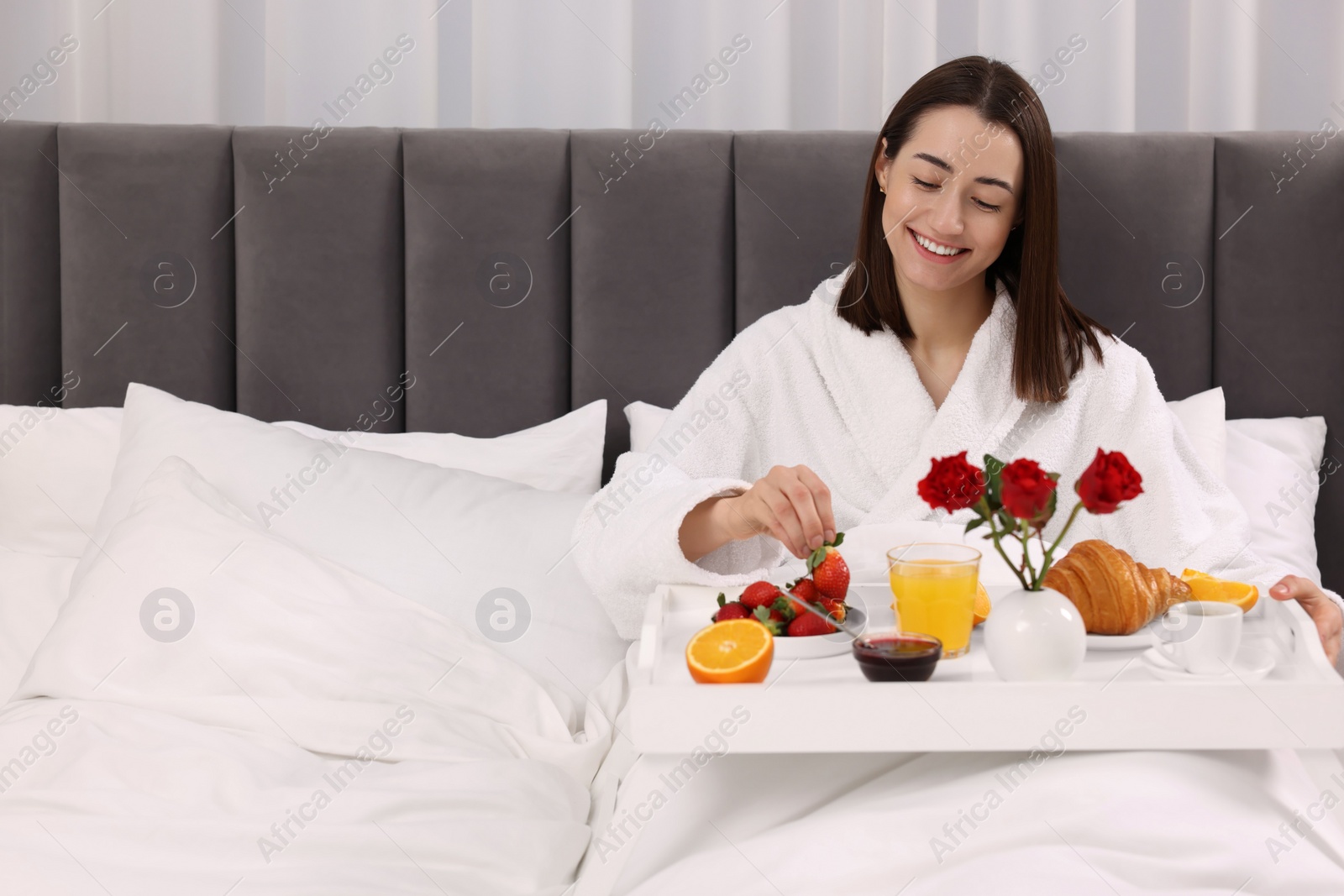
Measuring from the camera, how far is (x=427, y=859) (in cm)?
93

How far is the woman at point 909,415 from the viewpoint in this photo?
1.11m

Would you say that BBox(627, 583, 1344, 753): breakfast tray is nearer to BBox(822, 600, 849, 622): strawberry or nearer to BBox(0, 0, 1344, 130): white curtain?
BBox(822, 600, 849, 622): strawberry

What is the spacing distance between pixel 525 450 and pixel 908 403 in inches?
22.8

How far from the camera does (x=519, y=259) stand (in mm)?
1726

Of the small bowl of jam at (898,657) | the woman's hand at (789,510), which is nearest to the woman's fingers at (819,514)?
the woman's hand at (789,510)

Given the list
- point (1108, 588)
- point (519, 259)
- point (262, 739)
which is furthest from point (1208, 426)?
point (262, 739)

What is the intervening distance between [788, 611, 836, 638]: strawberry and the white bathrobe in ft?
1.02

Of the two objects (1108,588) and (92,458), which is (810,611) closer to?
(1108,588)

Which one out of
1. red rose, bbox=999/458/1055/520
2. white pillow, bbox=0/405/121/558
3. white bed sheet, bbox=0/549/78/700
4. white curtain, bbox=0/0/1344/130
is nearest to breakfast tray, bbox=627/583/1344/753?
red rose, bbox=999/458/1055/520

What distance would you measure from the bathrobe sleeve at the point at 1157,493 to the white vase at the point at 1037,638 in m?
0.58

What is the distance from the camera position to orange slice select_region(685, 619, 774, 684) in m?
0.87

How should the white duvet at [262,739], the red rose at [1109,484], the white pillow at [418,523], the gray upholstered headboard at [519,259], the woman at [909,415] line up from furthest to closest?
the gray upholstered headboard at [519,259]
the white pillow at [418,523]
the woman at [909,415]
the white duvet at [262,739]
the red rose at [1109,484]

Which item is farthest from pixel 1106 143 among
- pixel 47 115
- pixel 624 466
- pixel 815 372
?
pixel 47 115

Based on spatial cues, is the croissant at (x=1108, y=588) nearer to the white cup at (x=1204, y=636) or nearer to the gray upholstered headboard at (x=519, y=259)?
the white cup at (x=1204, y=636)
